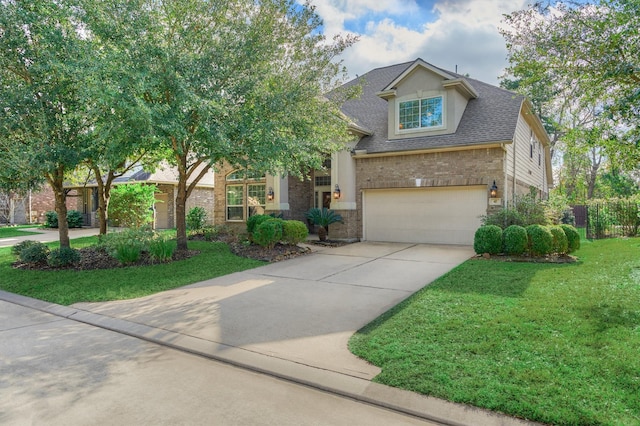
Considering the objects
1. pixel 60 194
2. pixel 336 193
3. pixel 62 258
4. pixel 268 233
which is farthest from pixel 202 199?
pixel 62 258

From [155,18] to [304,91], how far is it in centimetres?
385

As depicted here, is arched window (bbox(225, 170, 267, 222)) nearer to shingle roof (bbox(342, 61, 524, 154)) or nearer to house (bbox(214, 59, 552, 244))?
house (bbox(214, 59, 552, 244))

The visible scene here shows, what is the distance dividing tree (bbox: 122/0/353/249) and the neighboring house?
41.0ft

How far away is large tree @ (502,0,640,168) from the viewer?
529 cm

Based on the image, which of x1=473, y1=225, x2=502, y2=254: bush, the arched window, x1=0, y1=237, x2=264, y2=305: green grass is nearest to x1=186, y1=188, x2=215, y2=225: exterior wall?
the arched window

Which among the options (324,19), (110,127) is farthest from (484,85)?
(110,127)

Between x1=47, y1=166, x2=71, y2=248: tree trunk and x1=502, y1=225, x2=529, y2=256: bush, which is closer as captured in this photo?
x1=502, y1=225, x2=529, y2=256: bush

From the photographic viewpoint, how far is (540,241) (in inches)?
366

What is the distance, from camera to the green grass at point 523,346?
10.3 ft

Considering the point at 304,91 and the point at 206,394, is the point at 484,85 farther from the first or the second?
the point at 206,394

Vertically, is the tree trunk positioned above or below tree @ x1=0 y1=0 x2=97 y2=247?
below

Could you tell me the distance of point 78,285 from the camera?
816cm

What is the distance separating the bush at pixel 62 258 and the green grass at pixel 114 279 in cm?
39

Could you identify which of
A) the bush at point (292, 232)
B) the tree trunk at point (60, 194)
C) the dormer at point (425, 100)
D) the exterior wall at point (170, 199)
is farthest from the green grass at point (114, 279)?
the exterior wall at point (170, 199)
